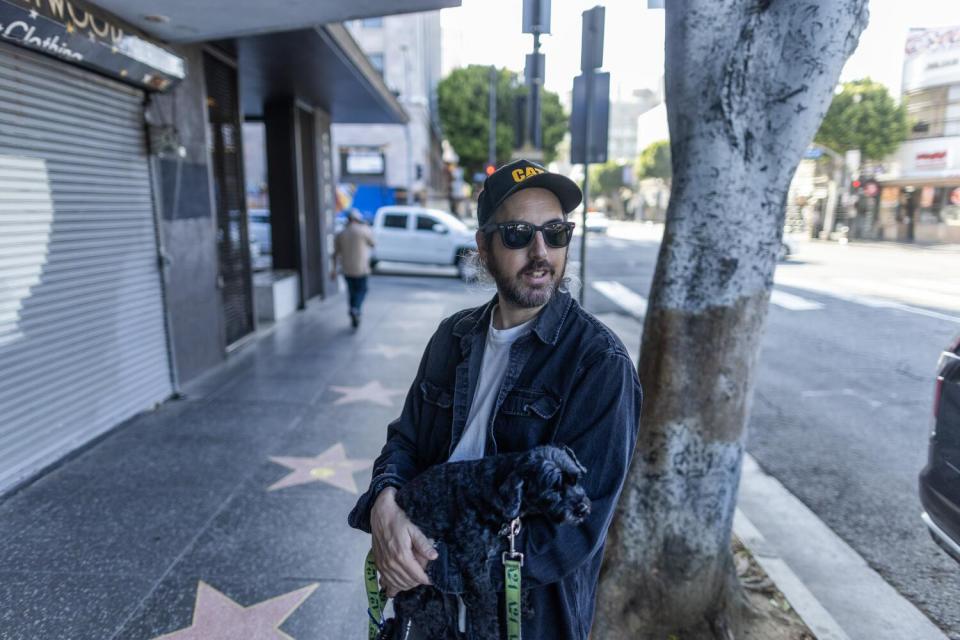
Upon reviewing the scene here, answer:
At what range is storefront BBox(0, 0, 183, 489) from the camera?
4.07 meters

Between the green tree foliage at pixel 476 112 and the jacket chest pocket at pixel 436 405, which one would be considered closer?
the jacket chest pocket at pixel 436 405

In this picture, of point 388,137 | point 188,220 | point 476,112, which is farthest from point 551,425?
point 476,112

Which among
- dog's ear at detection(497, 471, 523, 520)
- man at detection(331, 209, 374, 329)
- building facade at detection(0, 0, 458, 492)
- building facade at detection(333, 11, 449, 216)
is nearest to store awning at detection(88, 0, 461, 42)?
building facade at detection(0, 0, 458, 492)

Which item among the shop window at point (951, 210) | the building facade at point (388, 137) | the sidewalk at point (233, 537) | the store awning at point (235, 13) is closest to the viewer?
the sidewalk at point (233, 537)

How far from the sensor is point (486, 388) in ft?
5.48

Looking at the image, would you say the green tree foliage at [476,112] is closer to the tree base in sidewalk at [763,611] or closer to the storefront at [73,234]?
the storefront at [73,234]

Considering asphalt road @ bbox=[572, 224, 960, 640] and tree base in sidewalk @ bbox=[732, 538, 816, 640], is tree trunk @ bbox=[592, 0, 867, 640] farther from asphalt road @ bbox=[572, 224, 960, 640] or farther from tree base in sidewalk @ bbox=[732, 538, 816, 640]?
asphalt road @ bbox=[572, 224, 960, 640]

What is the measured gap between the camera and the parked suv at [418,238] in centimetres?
1714

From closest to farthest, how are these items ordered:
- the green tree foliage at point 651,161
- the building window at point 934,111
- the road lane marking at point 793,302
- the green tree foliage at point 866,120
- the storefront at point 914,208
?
the building window at point 934,111
the green tree foliage at point 866,120
the road lane marking at point 793,302
the storefront at point 914,208
the green tree foliage at point 651,161

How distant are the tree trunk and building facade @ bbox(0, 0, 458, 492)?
388cm

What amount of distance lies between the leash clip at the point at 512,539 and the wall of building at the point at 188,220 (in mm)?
5606

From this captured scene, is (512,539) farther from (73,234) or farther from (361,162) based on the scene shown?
(361,162)

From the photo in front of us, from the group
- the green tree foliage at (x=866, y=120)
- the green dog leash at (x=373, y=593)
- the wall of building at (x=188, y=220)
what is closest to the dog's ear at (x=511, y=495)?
the green dog leash at (x=373, y=593)

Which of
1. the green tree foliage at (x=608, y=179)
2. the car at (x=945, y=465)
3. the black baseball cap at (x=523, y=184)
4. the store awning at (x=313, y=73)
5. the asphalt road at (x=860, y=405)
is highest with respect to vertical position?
the green tree foliage at (x=608, y=179)
